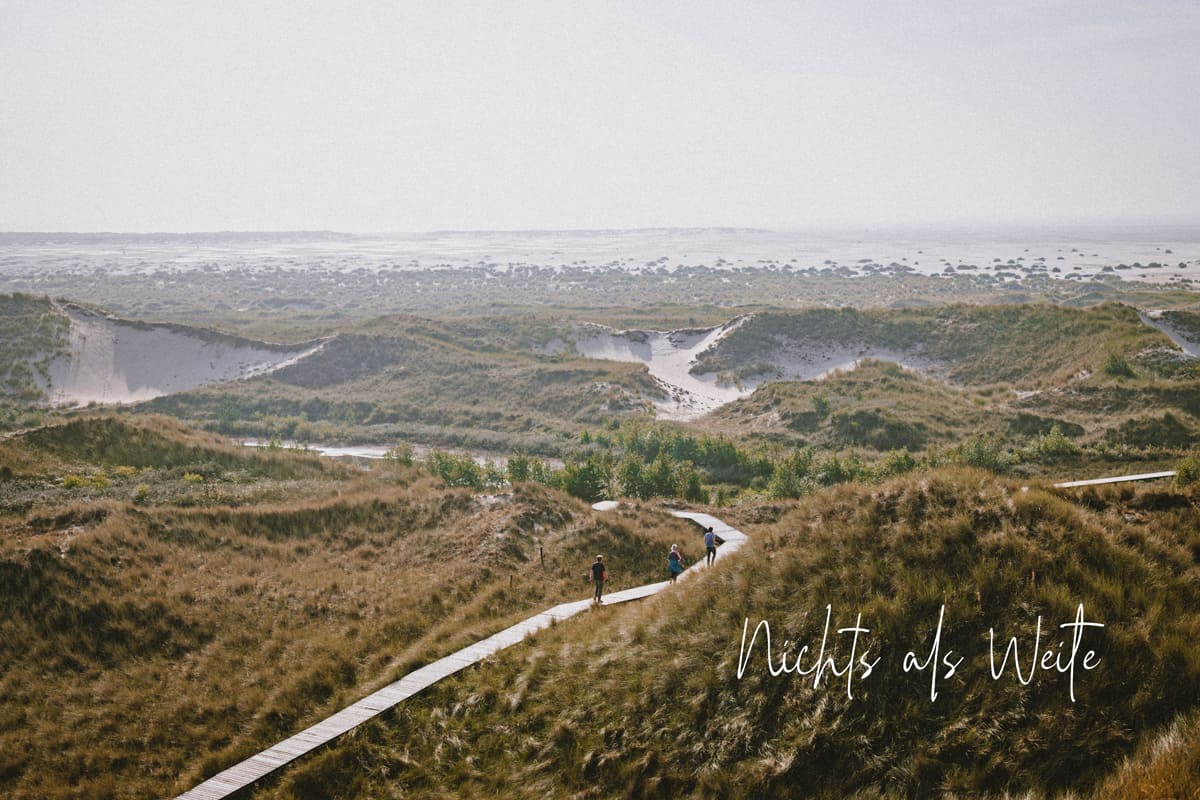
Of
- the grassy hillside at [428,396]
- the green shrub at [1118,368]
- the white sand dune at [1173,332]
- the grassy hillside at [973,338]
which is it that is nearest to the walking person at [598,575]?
the grassy hillside at [428,396]

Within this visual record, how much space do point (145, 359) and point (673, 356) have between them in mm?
43405

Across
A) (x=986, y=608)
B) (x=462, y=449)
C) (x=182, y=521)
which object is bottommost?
(x=462, y=449)

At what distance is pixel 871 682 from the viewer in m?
9.72

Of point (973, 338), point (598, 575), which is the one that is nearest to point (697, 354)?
point (973, 338)

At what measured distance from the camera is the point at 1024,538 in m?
10.8

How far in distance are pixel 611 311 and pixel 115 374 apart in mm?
54831

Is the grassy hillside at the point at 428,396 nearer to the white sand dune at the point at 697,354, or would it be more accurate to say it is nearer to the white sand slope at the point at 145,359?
the white sand dune at the point at 697,354

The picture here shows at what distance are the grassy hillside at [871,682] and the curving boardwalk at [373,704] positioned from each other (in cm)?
38

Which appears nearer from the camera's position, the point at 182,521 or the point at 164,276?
the point at 182,521

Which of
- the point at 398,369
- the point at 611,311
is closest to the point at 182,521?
the point at 398,369

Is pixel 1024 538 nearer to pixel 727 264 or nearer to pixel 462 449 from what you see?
pixel 462 449

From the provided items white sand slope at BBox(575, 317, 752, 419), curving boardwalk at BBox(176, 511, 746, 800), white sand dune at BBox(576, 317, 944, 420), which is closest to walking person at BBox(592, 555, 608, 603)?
curving boardwalk at BBox(176, 511, 746, 800)

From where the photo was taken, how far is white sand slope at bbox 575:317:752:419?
51906mm

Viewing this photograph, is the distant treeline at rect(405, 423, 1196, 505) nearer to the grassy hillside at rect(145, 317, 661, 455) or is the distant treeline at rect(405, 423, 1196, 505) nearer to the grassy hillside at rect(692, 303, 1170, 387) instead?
the grassy hillside at rect(145, 317, 661, 455)
